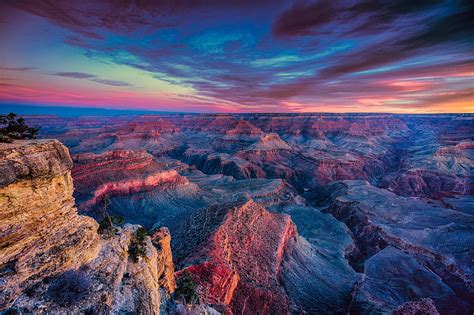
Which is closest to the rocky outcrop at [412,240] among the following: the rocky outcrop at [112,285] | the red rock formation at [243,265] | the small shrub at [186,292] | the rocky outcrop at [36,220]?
the red rock formation at [243,265]

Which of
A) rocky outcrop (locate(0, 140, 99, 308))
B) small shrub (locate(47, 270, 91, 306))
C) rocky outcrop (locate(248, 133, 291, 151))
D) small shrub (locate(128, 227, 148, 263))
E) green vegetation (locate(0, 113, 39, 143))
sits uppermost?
green vegetation (locate(0, 113, 39, 143))

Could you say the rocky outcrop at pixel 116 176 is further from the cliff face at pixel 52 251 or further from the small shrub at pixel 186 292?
the cliff face at pixel 52 251

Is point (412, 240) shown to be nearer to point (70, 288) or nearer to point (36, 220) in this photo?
point (70, 288)

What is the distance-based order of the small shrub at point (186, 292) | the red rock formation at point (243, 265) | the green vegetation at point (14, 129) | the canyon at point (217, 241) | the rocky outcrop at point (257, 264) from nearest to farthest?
the canyon at point (217, 241) → the green vegetation at point (14, 129) → the small shrub at point (186, 292) → the red rock formation at point (243, 265) → the rocky outcrop at point (257, 264)

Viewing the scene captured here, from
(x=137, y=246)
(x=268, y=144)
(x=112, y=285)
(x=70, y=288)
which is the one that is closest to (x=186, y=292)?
(x=137, y=246)

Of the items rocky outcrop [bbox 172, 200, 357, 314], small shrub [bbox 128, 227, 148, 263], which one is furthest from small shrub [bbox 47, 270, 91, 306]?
rocky outcrop [bbox 172, 200, 357, 314]

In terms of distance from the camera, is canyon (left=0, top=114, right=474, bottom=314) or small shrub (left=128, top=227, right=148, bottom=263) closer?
canyon (left=0, top=114, right=474, bottom=314)

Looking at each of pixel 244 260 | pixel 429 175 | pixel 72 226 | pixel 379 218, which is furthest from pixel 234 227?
pixel 429 175

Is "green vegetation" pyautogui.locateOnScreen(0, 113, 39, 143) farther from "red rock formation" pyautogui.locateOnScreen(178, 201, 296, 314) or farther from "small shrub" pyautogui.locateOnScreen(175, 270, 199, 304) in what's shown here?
"red rock formation" pyautogui.locateOnScreen(178, 201, 296, 314)
